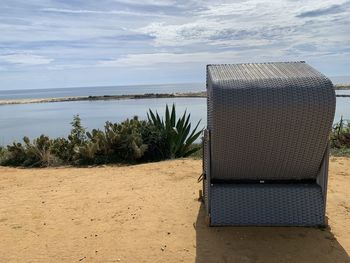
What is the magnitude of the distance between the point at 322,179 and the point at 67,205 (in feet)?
9.60

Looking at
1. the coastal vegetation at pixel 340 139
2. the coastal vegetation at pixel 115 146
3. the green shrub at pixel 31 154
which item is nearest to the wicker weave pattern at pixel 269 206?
the coastal vegetation at pixel 115 146

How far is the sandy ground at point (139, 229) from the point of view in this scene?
3430 mm

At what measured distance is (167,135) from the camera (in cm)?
827

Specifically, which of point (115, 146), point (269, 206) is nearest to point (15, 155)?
point (115, 146)

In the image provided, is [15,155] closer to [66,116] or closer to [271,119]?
[271,119]

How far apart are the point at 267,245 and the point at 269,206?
0.38 meters

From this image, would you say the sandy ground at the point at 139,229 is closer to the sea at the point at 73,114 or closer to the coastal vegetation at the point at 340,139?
the coastal vegetation at the point at 340,139

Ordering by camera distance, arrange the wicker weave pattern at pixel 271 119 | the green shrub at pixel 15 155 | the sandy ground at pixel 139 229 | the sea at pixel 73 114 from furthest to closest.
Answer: the sea at pixel 73 114
the green shrub at pixel 15 155
the sandy ground at pixel 139 229
the wicker weave pattern at pixel 271 119

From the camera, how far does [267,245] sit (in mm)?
3533

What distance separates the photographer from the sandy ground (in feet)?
11.3

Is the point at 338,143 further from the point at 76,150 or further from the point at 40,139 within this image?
the point at 40,139

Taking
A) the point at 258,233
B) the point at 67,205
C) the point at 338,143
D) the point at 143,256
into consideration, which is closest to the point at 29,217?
the point at 67,205

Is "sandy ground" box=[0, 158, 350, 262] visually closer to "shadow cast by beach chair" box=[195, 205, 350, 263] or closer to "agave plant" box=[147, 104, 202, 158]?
"shadow cast by beach chair" box=[195, 205, 350, 263]

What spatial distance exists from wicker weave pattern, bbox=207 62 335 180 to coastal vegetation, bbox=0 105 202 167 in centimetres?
377
